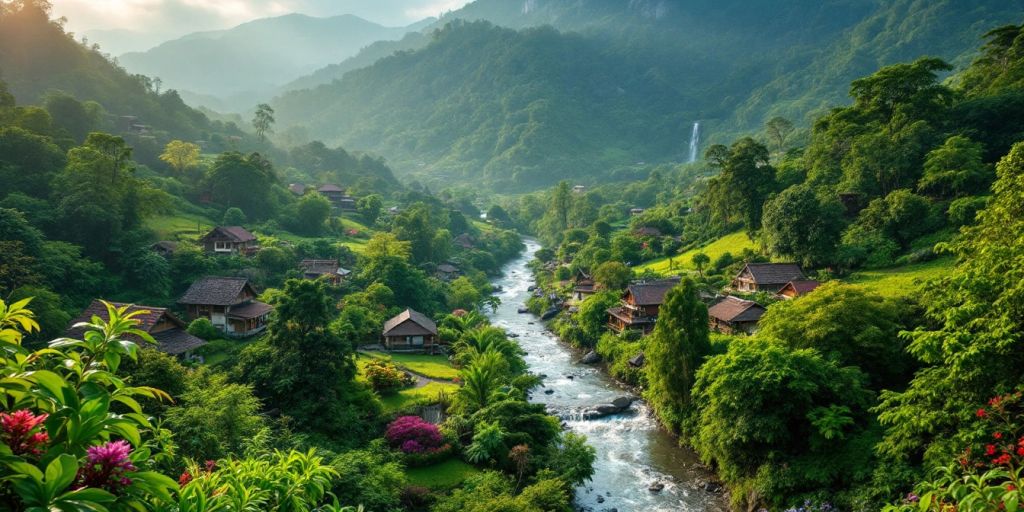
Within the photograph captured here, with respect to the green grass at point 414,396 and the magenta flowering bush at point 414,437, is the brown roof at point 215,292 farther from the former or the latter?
the magenta flowering bush at point 414,437

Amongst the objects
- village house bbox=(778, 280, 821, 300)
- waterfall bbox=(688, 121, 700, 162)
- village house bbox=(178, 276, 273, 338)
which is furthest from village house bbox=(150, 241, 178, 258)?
waterfall bbox=(688, 121, 700, 162)

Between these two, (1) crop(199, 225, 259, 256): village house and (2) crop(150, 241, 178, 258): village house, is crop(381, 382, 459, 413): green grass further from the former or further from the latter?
(1) crop(199, 225, 259, 256): village house

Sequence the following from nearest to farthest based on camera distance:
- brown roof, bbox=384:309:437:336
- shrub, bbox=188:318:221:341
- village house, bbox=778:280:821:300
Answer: shrub, bbox=188:318:221:341
village house, bbox=778:280:821:300
brown roof, bbox=384:309:437:336

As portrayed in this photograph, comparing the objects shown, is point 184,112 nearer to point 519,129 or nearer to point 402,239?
point 402,239

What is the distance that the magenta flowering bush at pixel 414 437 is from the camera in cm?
2416

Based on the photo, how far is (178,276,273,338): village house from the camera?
3784 centimetres

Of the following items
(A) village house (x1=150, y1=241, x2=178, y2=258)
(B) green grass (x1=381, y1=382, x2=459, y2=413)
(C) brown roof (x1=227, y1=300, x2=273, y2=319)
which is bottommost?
(B) green grass (x1=381, y1=382, x2=459, y2=413)

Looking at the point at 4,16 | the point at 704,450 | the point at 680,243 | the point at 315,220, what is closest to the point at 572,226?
the point at 680,243

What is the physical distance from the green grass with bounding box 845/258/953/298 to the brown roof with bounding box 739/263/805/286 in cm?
448

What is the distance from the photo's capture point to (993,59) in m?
51.1

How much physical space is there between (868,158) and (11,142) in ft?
232

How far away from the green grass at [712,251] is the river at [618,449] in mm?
17288

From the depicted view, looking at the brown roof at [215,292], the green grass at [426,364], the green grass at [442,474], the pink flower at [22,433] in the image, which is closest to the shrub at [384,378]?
the green grass at [426,364]

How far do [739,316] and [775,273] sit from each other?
24.4 ft
